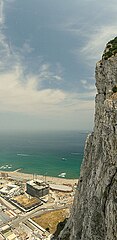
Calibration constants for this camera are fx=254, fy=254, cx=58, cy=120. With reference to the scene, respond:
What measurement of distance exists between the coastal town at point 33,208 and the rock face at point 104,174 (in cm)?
3406

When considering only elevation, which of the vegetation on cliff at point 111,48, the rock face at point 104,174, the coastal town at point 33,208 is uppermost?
the vegetation on cliff at point 111,48

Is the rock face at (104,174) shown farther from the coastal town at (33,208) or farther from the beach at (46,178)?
the beach at (46,178)

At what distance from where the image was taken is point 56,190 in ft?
372

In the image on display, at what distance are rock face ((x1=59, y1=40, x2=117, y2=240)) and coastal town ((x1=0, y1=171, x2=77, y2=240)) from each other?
3406 centimetres

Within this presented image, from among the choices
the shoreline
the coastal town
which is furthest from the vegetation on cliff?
the shoreline

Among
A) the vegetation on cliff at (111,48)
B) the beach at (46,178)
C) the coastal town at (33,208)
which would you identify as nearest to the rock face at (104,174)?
the vegetation on cliff at (111,48)

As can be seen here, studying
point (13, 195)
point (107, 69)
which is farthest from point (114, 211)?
point (13, 195)

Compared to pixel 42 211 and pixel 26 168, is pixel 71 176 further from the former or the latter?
pixel 42 211

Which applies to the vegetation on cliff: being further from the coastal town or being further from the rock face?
the coastal town

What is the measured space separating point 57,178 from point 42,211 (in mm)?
53113

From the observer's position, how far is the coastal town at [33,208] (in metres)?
69.6

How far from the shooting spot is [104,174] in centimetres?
2408

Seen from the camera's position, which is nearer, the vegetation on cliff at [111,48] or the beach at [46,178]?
the vegetation on cliff at [111,48]

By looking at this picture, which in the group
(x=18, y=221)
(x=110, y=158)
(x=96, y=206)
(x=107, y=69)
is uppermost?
(x=107, y=69)
